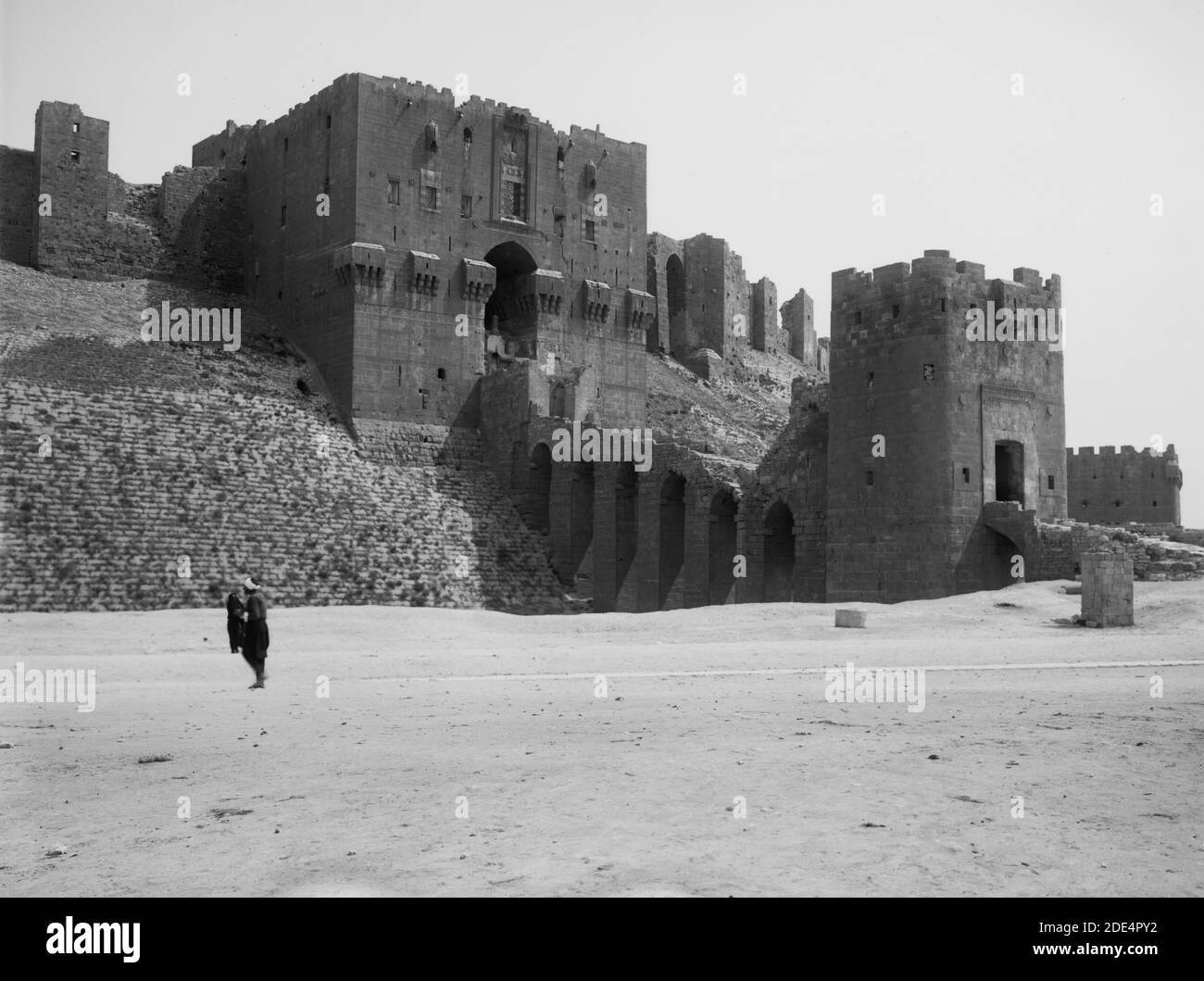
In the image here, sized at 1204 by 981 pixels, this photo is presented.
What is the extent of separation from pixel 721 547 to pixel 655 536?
2.28m

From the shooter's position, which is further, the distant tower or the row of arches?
the distant tower

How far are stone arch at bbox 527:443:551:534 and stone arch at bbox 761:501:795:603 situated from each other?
28.9ft

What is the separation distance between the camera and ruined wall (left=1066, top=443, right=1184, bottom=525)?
1715 inches

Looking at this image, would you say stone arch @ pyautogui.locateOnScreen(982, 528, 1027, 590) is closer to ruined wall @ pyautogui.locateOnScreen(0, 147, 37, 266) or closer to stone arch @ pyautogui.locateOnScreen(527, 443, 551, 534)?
stone arch @ pyautogui.locateOnScreen(527, 443, 551, 534)

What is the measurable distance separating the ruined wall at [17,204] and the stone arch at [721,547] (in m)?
27.1

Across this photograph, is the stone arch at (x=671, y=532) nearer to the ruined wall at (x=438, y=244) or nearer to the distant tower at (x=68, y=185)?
the ruined wall at (x=438, y=244)

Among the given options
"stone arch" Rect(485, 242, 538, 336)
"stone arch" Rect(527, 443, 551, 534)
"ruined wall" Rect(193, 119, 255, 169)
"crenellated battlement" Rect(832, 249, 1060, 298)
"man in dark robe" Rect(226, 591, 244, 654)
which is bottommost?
"man in dark robe" Rect(226, 591, 244, 654)

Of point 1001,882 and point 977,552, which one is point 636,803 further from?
point 977,552

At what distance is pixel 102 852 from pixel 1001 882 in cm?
530

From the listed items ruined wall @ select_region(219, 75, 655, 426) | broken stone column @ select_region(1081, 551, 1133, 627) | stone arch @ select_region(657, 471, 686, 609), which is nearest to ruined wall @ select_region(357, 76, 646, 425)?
ruined wall @ select_region(219, 75, 655, 426)

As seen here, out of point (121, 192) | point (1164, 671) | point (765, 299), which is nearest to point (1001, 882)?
point (1164, 671)

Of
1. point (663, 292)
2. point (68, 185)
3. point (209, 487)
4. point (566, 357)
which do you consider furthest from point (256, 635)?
point (663, 292)

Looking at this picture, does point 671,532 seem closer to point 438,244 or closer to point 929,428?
point 929,428

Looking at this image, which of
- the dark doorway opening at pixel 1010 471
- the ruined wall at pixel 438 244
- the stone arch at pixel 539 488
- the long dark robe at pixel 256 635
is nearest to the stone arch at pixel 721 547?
the stone arch at pixel 539 488
